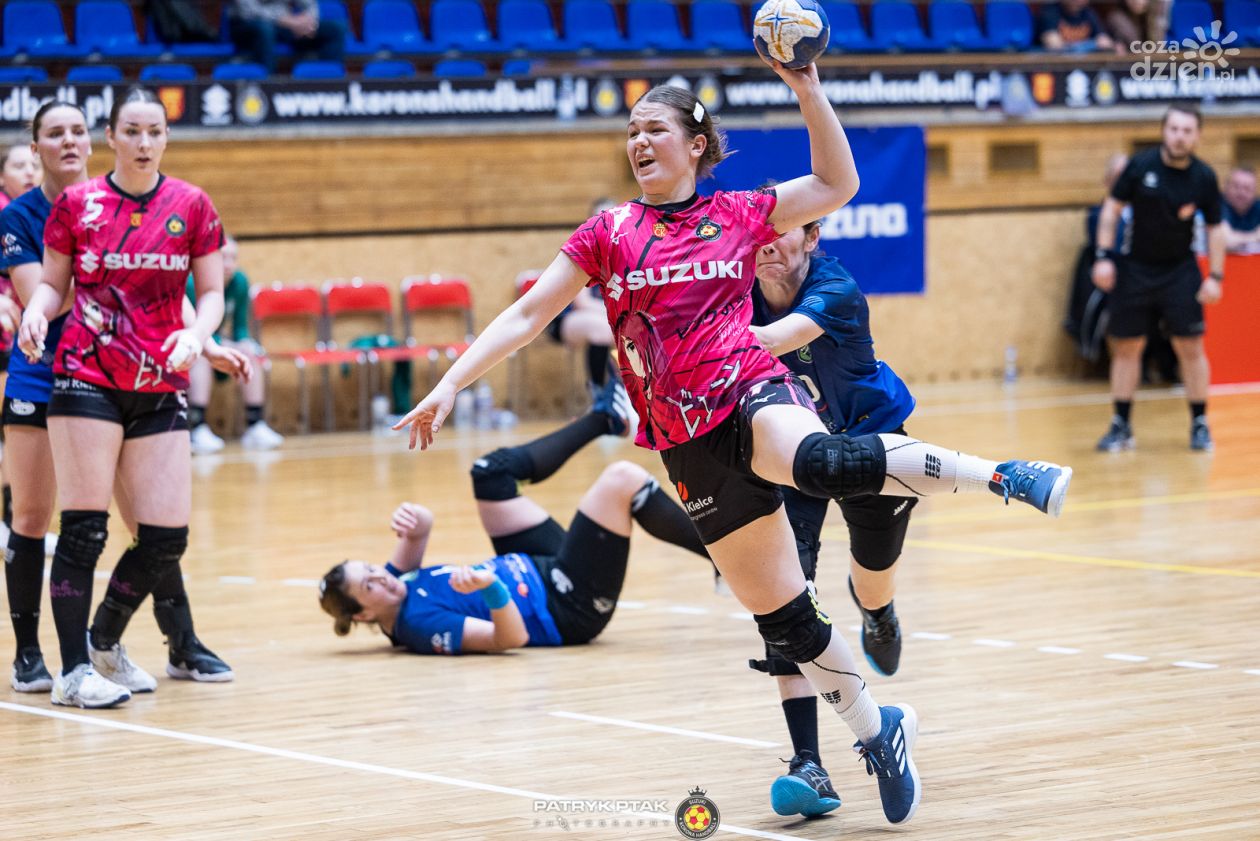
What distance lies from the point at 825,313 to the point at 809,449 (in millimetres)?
998

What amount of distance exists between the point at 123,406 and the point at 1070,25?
14.6 metres

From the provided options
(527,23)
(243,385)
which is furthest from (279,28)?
(243,385)

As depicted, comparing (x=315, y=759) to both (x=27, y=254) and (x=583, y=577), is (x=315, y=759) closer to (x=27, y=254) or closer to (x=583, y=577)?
(x=583, y=577)

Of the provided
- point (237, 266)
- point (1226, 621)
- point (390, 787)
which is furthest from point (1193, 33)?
point (390, 787)

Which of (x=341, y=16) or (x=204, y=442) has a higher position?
(x=341, y=16)

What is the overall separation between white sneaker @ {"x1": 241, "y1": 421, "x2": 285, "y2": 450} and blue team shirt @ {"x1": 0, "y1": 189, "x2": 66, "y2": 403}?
25.9ft

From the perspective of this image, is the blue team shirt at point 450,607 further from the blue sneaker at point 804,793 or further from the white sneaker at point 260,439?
the white sneaker at point 260,439

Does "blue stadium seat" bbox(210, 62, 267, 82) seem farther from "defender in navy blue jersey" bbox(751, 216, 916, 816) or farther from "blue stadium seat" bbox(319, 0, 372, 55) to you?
"defender in navy blue jersey" bbox(751, 216, 916, 816)

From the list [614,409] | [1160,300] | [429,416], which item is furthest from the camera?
[1160,300]

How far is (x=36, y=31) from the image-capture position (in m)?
14.8

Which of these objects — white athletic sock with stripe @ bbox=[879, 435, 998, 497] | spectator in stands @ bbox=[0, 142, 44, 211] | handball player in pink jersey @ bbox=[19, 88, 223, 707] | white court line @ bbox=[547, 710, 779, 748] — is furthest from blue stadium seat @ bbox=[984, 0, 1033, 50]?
white athletic sock with stripe @ bbox=[879, 435, 998, 497]

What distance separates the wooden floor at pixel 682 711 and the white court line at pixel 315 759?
0.04 feet

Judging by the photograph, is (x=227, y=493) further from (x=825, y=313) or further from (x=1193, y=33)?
(x=1193, y=33)

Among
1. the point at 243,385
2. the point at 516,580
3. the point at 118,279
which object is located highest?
the point at 118,279
